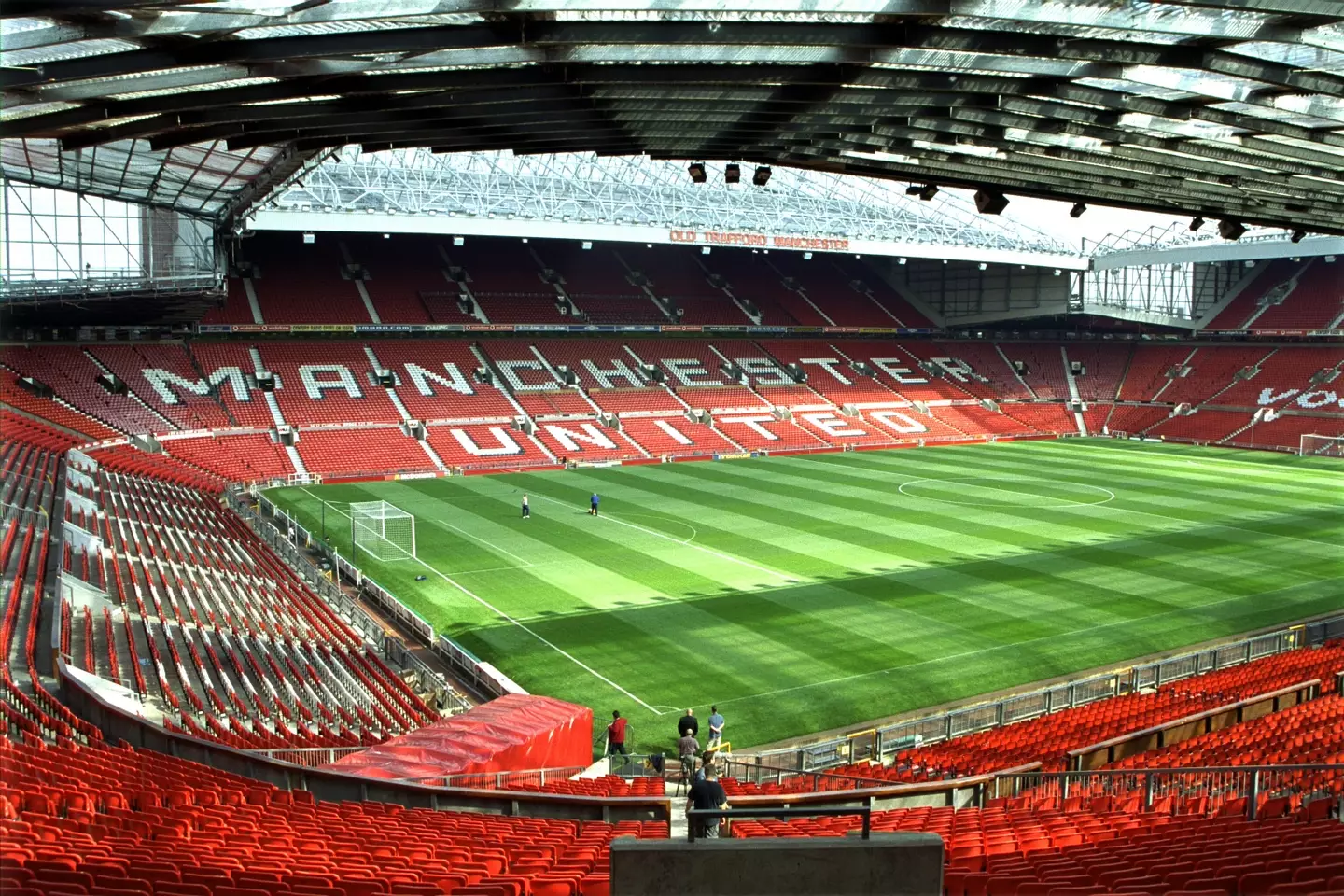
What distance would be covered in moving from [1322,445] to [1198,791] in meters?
54.2

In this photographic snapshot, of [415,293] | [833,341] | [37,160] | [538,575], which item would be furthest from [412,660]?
[833,341]

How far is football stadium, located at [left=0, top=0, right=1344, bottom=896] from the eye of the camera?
863cm

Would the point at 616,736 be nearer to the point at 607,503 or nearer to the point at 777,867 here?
the point at 777,867

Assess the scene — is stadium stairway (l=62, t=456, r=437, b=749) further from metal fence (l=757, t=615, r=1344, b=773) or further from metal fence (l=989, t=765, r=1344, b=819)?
metal fence (l=989, t=765, r=1344, b=819)

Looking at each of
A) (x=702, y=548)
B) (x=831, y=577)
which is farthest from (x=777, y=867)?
(x=702, y=548)

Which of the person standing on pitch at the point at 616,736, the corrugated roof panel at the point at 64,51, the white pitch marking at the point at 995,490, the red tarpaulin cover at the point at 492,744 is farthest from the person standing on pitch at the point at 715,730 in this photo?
the white pitch marking at the point at 995,490

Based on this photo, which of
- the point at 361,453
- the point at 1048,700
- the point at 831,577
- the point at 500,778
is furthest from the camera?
the point at 361,453

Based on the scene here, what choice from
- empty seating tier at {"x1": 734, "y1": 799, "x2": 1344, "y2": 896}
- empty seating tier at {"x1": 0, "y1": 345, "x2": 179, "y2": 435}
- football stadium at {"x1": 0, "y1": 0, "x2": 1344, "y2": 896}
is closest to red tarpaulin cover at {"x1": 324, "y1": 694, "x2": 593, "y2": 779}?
football stadium at {"x1": 0, "y1": 0, "x2": 1344, "y2": 896}

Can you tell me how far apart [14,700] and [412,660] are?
9327 mm

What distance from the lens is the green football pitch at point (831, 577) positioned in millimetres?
21188

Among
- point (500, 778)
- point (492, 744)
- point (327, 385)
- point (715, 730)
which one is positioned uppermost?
point (327, 385)

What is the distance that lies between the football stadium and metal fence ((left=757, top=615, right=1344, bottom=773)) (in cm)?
12

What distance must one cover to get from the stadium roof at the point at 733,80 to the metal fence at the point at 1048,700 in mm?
8738

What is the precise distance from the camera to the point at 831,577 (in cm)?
2855
